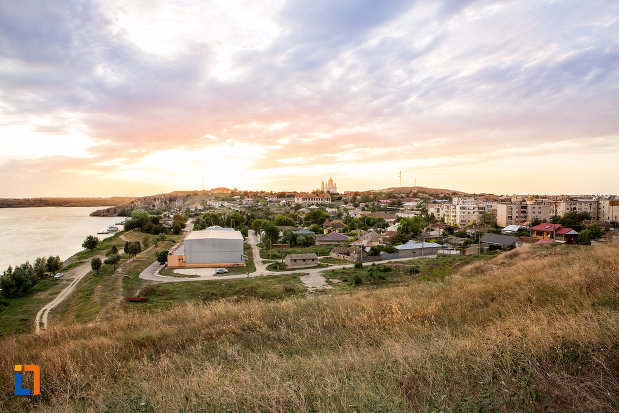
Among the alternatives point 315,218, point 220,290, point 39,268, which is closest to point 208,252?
point 220,290

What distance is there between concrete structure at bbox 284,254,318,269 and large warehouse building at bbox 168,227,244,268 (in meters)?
4.66

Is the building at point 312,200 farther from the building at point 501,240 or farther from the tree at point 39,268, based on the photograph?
the tree at point 39,268

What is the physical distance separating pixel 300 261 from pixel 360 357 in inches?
954

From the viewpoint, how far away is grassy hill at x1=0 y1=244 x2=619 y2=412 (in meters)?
2.07

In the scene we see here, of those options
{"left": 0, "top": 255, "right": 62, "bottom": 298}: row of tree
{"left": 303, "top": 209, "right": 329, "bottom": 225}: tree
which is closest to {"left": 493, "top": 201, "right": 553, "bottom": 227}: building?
{"left": 303, "top": 209, "right": 329, "bottom": 225}: tree

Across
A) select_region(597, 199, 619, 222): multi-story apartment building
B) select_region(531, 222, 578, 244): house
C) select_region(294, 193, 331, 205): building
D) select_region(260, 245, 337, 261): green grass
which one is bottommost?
select_region(260, 245, 337, 261): green grass

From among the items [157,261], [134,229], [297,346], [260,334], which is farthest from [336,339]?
[134,229]

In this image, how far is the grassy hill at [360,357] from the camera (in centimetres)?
207

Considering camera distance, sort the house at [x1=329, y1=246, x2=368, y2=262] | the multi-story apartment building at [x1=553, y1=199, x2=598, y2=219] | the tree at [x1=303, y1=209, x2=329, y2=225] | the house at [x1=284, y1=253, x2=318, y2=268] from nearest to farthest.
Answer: the house at [x1=284, y1=253, x2=318, y2=268] → the house at [x1=329, y1=246, x2=368, y2=262] → the multi-story apartment building at [x1=553, y1=199, x2=598, y2=219] → the tree at [x1=303, y1=209, x2=329, y2=225]

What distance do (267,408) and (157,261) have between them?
30.5 m

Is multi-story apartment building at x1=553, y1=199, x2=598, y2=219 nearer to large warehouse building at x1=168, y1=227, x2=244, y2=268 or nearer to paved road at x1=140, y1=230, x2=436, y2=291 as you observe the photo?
paved road at x1=140, y1=230, x2=436, y2=291

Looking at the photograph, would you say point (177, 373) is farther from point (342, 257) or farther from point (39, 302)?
point (342, 257)

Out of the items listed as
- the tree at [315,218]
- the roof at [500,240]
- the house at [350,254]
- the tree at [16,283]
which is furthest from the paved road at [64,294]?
the roof at [500,240]

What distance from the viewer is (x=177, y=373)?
316 cm
